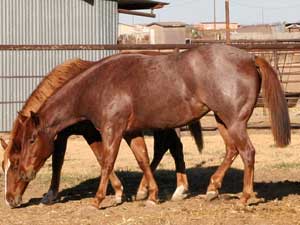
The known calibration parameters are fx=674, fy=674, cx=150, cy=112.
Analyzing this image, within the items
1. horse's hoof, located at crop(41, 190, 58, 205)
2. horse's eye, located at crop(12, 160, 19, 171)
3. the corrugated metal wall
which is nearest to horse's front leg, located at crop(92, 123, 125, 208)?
horse's hoof, located at crop(41, 190, 58, 205)

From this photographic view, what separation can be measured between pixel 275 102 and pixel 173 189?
6.48 feet

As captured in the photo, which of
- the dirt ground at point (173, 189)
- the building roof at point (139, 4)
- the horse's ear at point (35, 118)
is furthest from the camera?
the building roof at point (139, 4)

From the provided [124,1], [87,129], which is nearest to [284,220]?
[87,129]

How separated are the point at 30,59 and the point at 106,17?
2.01 m

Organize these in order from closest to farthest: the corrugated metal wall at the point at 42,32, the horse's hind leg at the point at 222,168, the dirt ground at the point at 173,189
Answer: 1. the dirt ground at the point at 173,189
2. the horse's hind leg at the point at 222,168
3. the corrugated metal wall at the point at 42,32

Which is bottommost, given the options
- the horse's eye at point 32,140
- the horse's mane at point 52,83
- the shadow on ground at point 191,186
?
the shadow on ground at point 191,186

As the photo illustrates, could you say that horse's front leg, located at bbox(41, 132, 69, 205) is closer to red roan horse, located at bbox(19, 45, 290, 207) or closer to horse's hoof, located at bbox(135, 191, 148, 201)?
red roan horse, located at bbox(19, 45, 290, 207)

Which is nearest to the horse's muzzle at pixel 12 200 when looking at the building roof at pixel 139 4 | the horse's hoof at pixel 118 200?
the horse's hoof at pixel 118 200

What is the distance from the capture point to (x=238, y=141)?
21.9 feet

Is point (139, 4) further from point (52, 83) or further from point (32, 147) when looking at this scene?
point (32, 147)

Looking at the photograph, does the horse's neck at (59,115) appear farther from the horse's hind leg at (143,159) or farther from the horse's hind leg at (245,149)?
the horse's hind leg at (245,149)

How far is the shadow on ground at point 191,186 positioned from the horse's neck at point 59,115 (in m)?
0.98

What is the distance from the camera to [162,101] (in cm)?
695

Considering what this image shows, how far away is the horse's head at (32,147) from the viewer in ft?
23.1
